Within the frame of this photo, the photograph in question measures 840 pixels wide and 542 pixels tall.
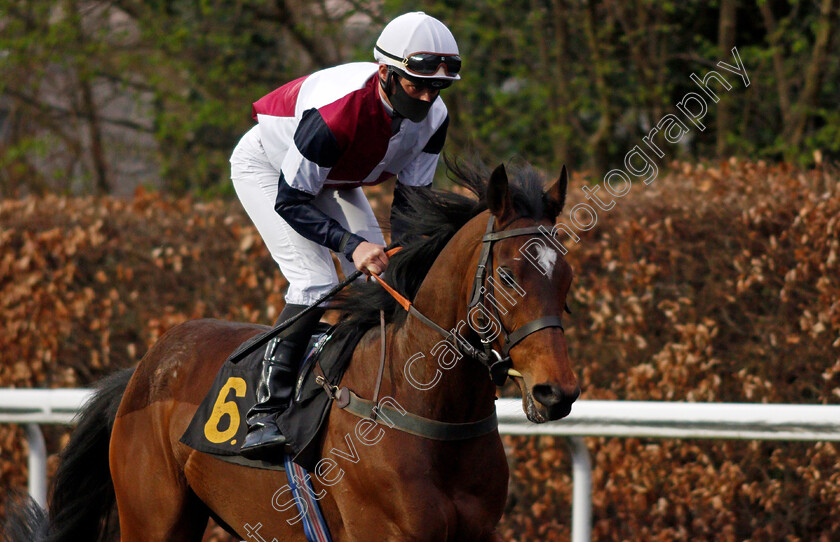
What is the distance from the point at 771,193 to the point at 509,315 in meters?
2.61

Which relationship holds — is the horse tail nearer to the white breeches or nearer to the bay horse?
the bay horse

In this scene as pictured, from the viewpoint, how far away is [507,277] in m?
2.54

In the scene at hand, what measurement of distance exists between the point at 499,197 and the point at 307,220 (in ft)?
2.49

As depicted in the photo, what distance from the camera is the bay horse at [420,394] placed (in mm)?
2525

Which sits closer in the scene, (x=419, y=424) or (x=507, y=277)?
(x=507, y=277)

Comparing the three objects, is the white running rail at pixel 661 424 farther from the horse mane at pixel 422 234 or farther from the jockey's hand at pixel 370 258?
the jockey's hand at pixel 370 258

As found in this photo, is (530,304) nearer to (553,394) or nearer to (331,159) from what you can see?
(553,394)

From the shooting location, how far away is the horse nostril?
7.77 feet

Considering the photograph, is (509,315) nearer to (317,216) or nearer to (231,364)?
(317,216)

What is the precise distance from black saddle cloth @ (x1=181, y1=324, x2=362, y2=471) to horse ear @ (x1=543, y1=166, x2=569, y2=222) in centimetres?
77

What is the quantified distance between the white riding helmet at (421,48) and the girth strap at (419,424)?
1016 millimetres

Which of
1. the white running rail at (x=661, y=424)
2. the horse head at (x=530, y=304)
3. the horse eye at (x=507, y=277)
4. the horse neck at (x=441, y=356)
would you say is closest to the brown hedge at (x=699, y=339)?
the white running rail at (x=661, y=424)

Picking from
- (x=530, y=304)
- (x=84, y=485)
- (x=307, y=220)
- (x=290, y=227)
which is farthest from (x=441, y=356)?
(x=84, y=485)

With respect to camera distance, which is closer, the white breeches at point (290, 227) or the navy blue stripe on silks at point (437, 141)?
Answer: the white breeches at point (290, 227)
